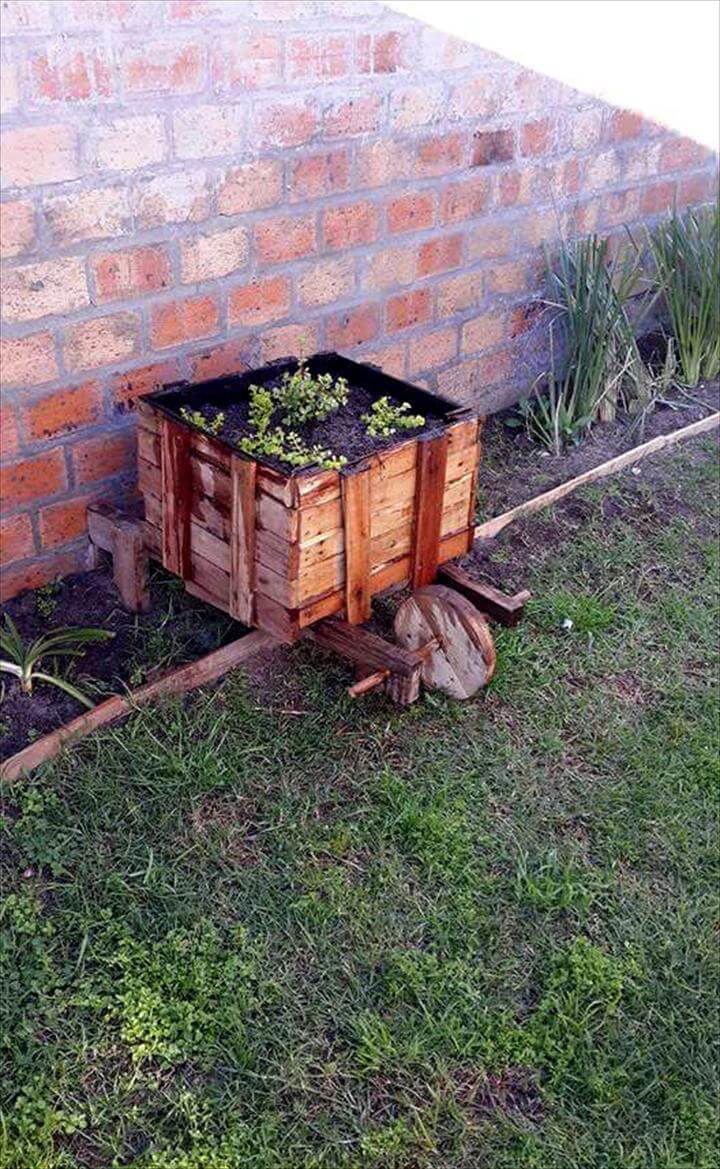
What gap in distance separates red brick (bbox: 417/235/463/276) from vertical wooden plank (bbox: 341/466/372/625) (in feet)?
4.63

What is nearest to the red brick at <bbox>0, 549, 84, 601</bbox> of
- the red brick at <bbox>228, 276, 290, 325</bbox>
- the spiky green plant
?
the red brick at <bbox>228, 276, 290, 325</bbox>

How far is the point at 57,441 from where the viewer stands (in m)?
3.16

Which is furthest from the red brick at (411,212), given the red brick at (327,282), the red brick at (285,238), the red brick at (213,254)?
the red brick at (213,254)

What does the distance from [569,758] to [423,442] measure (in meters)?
0.89

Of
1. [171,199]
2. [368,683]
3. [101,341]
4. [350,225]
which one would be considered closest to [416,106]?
[350,225]

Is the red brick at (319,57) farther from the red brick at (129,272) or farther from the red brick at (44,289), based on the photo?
the red brick at (44,289)

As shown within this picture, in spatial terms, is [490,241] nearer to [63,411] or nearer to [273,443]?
[273,443]

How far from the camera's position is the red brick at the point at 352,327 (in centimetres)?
377

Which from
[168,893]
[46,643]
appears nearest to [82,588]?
[46,643]

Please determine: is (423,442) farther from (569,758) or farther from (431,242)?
(431,242)

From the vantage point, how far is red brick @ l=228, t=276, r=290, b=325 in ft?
11.3

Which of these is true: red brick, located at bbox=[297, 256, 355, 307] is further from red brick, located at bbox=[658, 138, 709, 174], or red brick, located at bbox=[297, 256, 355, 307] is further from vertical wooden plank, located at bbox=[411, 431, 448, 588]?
red brick, located at bbox=[658, 138, 709, 174]

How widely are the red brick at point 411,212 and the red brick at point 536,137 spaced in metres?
0.52

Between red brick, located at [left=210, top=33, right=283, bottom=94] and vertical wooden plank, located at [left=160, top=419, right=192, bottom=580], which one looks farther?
red brick, located at [left=210, top=33, right=283, bottom=94]
